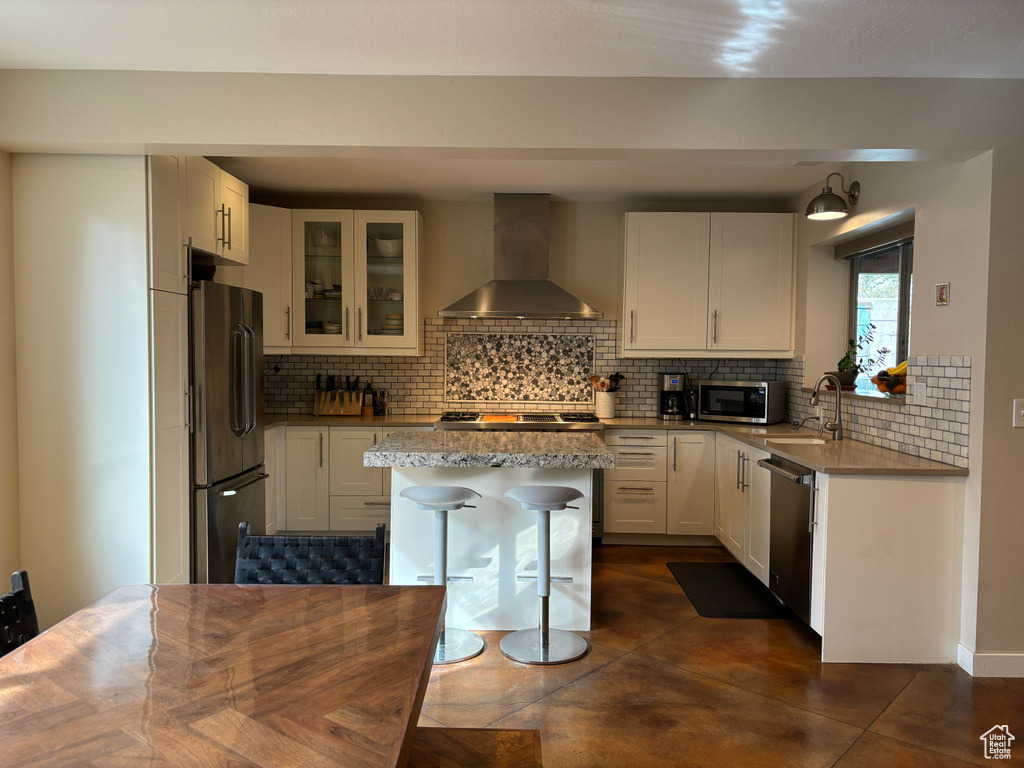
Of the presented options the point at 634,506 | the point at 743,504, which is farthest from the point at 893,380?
the point at 634,506

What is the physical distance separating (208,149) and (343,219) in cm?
209

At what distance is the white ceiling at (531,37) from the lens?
2.23m

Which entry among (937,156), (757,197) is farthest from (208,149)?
(757,197)

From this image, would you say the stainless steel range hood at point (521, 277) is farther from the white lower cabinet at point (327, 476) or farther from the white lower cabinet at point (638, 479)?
the white lower cabinet at point (327, 476)

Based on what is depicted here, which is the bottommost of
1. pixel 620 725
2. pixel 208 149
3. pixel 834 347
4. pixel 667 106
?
pixel 620 725

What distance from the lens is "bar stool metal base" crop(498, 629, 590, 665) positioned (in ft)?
9.87

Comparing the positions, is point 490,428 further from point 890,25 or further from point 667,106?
Answer: point 890,25

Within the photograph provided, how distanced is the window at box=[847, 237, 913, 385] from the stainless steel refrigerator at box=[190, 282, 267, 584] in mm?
3677

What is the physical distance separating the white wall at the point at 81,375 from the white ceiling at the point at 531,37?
53 centimetres

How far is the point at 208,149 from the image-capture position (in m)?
2.87

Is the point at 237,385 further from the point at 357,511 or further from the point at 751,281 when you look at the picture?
the point at 751,281

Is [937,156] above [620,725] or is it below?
above

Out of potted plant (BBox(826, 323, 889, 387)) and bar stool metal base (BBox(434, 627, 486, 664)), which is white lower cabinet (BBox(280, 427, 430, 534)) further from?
potted plant (BBox(826, 323, 889, 387))

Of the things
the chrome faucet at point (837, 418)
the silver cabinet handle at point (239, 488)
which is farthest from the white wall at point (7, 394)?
the chrome faucet at point (837, 418)
